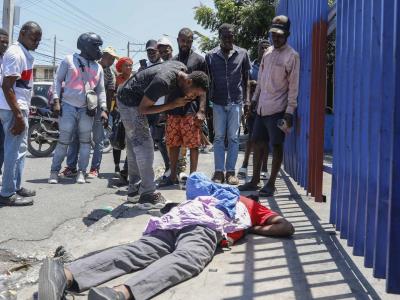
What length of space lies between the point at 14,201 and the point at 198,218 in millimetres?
2545

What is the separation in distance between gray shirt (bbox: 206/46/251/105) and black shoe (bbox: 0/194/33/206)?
250cm

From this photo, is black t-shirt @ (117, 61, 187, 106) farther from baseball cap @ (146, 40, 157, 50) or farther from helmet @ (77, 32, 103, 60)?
baseball cap @ (146, 40, 157, 50)

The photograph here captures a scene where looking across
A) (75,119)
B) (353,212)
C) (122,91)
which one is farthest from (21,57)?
(353,212)

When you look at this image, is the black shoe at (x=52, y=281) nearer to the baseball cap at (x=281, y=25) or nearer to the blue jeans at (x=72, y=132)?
the baseball cap at (x=281, y=25)

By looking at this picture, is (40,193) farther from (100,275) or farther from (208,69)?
(100,275)

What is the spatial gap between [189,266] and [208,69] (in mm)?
3688

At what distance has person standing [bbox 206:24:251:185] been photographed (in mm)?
6234

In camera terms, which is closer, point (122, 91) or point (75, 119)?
point (122, 91)

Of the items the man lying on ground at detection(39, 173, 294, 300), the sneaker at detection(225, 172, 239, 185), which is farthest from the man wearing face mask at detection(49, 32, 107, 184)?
the man lying on ground at detection(39, 173, 294, 300)

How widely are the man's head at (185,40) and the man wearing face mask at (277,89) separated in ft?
3.29

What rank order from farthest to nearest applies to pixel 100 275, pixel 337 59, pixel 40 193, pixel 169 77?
pixel 40 193, pixel 169 77, pixel 337 59, pixel 100 275

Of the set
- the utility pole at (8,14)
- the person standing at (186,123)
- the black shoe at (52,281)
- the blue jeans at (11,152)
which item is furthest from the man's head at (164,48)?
the utility pole at (8,14)

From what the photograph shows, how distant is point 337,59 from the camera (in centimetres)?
385

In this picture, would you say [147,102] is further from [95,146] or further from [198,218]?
[95,146]
